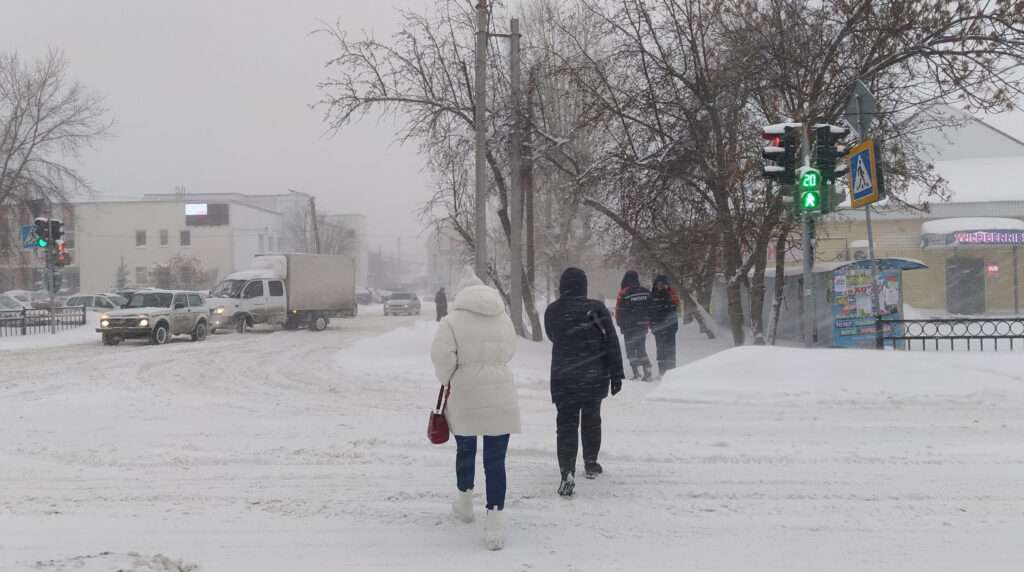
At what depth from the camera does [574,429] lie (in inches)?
254

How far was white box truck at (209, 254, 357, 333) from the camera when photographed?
3034 cm

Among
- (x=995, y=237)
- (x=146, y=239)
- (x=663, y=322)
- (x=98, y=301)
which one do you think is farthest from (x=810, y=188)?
(x=146, y=239)

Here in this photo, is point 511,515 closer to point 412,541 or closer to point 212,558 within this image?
point 412,541

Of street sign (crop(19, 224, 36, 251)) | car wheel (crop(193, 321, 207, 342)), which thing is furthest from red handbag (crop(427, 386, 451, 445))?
street sign (crop(19, 224, 36, 251))

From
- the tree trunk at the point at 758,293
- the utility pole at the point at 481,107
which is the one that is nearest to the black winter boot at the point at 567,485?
the utility pole at the point at 481,107

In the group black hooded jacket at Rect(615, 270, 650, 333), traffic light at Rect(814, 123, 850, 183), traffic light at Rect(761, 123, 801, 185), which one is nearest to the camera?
traffic light at Rect(814, 123, 850, 183)

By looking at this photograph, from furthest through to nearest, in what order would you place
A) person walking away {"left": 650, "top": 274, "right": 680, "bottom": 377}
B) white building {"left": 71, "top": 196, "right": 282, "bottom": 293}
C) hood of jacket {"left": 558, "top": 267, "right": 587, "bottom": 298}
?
white building {"left": 71, "top": 196, "right": 282, "bottom": 293}, person walking away {"left": 650, "top": 274, "right": 680, "bottom": 377}, hood of jacket {"left": 558, "top": 267, "right": 587, "bottom": 298}

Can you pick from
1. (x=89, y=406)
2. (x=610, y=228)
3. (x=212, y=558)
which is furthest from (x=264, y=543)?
(x=610, y=228)

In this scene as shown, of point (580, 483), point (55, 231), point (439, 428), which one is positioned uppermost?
point (55, 231)

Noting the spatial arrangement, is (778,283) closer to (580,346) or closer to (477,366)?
(580,346)

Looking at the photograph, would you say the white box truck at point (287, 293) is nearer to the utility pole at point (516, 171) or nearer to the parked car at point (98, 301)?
the parked car at point (98, 301)

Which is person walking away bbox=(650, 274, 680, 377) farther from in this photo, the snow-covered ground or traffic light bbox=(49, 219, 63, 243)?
traffic light bbox=(49, 219, 63, 243)

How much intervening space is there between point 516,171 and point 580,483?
12571mm

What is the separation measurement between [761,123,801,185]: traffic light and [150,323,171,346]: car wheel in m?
18.0
